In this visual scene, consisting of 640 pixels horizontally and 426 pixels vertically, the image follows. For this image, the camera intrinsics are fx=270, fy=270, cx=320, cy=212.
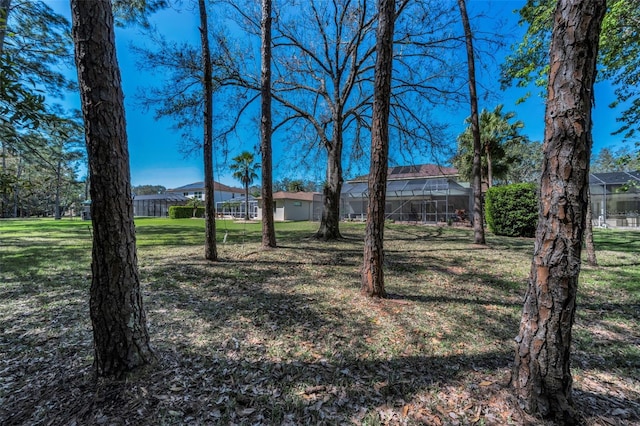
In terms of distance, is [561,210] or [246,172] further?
[246,172]

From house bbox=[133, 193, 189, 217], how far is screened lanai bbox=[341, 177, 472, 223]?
87.2 ft

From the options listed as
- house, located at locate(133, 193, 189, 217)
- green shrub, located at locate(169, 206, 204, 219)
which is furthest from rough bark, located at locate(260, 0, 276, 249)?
house, located at locate(133, 193, 189, 217)

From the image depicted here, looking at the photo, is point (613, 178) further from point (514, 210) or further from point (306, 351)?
point (306, 351)

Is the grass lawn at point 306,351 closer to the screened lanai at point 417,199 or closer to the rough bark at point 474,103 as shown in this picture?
the rough bark at point 474,103

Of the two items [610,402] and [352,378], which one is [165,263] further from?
[610,402]

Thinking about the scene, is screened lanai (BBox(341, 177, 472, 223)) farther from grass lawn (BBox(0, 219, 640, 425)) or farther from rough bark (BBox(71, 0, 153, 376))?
rough bark (BBox(71, 0, 153, 376))

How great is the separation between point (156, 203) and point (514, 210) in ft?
151

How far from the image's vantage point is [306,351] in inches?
104

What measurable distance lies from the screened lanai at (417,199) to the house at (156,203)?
26.6m

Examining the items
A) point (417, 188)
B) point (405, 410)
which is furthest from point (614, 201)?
point (405, 410)

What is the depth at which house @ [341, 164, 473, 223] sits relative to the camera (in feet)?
69.4

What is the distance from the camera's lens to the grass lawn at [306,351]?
1.87 m

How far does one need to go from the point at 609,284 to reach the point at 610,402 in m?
4.12

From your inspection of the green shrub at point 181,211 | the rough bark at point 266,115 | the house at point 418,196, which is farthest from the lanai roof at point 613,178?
the green shrub at point 181,211
